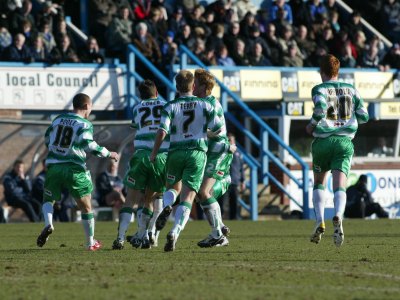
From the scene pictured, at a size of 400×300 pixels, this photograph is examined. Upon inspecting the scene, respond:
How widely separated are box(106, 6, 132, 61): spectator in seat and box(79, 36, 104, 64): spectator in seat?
62 cm

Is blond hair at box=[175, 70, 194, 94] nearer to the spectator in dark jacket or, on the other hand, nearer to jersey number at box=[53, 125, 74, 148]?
jersey number at box=[53, 125, 74, 148]

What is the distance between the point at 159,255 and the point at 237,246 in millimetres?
2048

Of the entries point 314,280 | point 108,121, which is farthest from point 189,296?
point 108,121

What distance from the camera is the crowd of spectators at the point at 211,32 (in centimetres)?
2550

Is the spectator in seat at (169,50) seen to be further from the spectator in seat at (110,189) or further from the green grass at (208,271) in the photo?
the green grass at (208,271)

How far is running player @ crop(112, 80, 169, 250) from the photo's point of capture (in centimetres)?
1361

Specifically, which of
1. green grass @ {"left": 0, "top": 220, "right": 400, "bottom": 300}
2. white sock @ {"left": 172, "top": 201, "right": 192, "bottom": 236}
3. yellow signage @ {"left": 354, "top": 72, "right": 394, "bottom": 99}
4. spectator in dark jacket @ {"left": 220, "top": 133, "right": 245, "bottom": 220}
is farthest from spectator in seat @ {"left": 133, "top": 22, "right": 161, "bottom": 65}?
white sock @ {"left": 172, "top": 201, "right": 192, "bottom": 236}

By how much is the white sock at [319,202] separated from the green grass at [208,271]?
1.23 ft

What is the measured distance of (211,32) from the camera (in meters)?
28.2

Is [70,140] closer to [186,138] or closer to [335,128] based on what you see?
[186,138]

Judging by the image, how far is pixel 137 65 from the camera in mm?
27359

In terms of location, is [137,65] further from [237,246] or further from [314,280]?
[314,280]

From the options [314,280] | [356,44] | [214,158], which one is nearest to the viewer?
[314,280]

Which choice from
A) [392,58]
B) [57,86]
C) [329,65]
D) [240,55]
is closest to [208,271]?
[329,65]
